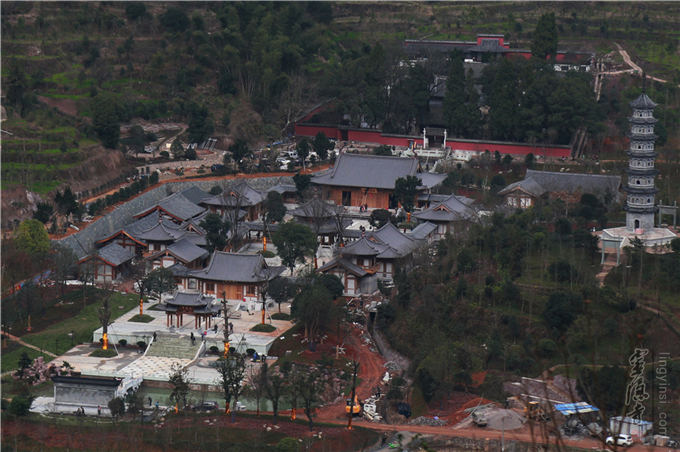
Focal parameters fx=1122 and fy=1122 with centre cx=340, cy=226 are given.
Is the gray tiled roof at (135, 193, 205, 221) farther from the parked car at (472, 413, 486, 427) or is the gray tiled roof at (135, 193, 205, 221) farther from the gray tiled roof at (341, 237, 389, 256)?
the parked car at (472, 413, 486, 427)

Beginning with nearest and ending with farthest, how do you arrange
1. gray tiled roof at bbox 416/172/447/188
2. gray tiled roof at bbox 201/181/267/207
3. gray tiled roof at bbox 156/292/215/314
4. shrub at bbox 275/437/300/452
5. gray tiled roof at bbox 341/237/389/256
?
shrub at bbox 275/437/300/452 → gray tiled roof at bbox 156/292/215/314 → gray tiled roof at bbox 341/237/389/256 → gray tiled roof at bbox 201/181/267/207 → gray tiled roof at bbox 416/172/447/188

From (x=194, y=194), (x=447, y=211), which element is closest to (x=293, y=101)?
(x=194, y=194)

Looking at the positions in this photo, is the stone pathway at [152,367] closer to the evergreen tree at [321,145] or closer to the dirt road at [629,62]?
the evergreen tree at [321,145]

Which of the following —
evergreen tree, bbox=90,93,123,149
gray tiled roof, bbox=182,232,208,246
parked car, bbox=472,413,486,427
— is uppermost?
evergreen tree, bbox=90,93,123,149

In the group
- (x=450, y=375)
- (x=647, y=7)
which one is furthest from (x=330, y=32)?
(x=450, y=375)

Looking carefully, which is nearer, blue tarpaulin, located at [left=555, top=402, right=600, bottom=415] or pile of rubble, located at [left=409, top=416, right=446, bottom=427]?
blue tarpaulin, located at [left=555, top=402, right=600, bottom=415]

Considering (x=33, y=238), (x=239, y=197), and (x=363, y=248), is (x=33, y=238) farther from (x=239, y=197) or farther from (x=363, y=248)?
(x=363, y=248)

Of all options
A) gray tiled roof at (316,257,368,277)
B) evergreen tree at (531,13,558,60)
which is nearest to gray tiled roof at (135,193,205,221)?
gray tiled roof at (316,257,368,277)
